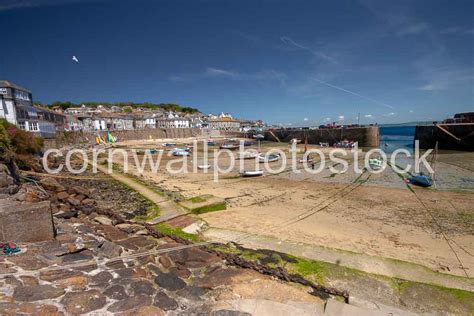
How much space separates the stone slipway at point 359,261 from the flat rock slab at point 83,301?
3.59 meters

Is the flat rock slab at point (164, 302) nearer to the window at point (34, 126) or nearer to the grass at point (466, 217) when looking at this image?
the grass at point (466, 217)

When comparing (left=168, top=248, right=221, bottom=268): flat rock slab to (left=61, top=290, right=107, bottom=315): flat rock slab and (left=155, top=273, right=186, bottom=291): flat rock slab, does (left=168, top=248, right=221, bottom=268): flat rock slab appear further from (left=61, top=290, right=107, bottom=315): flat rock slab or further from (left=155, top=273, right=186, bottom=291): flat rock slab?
(left=61, top=290, right=107, bottom=315): flat rock slab

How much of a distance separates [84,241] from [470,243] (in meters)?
12.2

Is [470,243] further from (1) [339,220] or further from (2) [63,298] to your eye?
(2) [63,298]

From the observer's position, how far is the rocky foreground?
12.2ft

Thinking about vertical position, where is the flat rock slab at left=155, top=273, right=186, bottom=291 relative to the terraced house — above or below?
below

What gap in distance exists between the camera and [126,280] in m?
4.39

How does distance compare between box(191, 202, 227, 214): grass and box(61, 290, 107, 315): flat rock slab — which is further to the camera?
box(191, 202, 227, 214): grass

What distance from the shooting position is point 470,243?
9000 millimetres

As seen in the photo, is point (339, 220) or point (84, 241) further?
point (339, 220)

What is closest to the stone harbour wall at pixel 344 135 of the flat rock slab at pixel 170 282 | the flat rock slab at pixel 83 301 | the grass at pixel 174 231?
the grass at pixel 174 231

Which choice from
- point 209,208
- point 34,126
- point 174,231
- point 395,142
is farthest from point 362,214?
point 395,142

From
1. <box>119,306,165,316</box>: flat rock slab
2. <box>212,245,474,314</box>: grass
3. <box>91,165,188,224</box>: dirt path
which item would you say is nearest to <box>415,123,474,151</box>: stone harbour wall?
<box>212,245,474,314</box>: grass

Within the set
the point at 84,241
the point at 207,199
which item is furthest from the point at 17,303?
the point at 207,199
